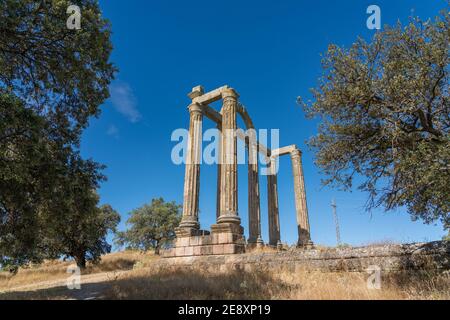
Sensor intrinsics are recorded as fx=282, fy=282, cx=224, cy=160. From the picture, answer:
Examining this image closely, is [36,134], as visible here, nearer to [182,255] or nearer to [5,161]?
[5,161]

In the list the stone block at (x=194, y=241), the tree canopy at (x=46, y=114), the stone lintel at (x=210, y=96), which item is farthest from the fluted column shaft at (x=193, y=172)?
the tree canopy at (x=46, y=114)

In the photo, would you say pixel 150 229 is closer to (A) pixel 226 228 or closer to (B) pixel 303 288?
(A) pixel 226 228

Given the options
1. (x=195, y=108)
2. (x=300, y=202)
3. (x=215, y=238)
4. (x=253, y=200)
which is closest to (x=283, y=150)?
(x=300, y=202)

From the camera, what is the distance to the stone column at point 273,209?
909 inches

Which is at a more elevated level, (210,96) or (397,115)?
(210,96)

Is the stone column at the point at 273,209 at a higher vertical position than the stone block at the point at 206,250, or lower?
higher

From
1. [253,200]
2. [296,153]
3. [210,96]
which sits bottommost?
[253,200]

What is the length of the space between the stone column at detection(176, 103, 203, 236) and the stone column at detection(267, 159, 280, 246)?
8.98 meters

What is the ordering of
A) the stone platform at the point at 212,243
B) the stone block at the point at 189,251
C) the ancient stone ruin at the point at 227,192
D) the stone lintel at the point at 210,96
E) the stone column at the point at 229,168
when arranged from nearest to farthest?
1. the stone platform at the point at 212,243
2. the ancient stone ruin at the point at 227,192
3. the stone block at the point at 189,251
4. the stone column at the point at 229,168
5. the stone lintel at the point at 210,96

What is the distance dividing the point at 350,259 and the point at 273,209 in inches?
611

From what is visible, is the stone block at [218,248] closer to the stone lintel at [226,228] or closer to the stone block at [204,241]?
the stone block at [204,241]

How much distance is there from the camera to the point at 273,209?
23922mm

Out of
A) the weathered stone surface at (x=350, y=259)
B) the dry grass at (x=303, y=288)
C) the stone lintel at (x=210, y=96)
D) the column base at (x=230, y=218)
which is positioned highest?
the stone lintel at (x=210, y=96)

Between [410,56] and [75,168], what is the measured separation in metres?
11.2
